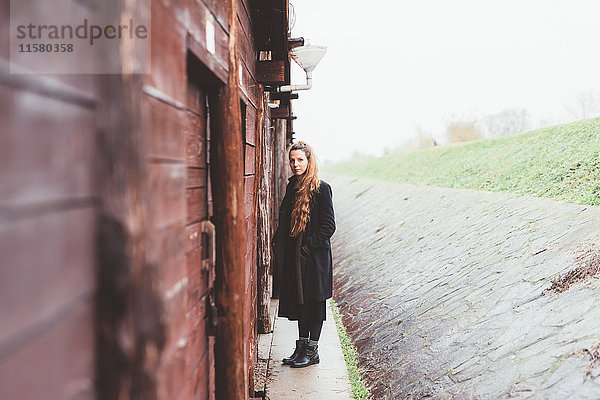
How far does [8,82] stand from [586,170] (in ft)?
26.8

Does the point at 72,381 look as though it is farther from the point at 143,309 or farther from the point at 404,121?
the point at 404,121

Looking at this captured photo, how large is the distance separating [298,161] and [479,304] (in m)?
2.26

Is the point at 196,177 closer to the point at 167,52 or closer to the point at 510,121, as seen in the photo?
the point at 167,52

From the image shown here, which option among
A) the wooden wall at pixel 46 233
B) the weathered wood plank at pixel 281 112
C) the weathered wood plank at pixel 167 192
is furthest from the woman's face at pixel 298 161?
the wooden wall at pixel 46 233

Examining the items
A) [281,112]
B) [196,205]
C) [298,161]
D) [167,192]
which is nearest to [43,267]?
[167,192]

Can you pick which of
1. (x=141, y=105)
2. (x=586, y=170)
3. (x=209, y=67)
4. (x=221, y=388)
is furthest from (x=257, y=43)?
(x=586, y=170)

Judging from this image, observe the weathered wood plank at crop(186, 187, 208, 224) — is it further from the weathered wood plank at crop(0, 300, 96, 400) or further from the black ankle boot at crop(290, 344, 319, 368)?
the black ankle boot at crop(290, 344, 319, 368)

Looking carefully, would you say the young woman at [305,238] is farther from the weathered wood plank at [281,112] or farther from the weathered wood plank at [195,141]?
the weathered wood plank at [281,112]

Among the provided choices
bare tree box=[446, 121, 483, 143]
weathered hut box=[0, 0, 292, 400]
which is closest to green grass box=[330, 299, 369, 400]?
weathered hut box=[0, 0, 292, 400]

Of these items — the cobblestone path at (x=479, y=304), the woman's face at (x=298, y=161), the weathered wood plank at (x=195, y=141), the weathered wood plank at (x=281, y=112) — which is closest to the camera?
the weathered wood plank at (x=195, y=141)

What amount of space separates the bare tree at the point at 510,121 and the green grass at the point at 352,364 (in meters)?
28.0

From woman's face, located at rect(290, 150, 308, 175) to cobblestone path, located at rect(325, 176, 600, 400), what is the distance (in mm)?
2102

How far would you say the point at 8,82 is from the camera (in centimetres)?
76

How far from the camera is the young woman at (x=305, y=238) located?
466 centimetres
